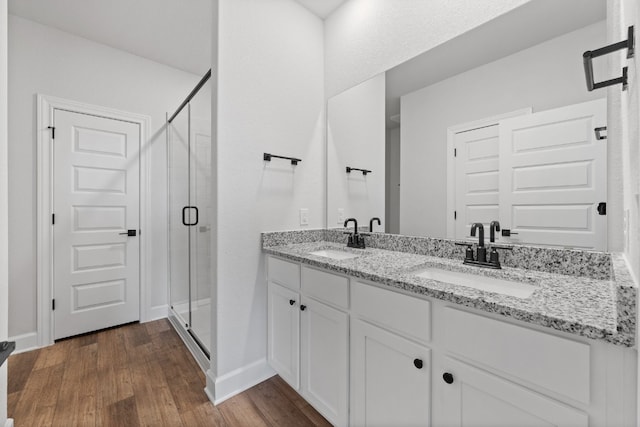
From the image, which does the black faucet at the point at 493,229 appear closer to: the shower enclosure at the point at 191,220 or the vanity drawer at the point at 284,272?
the vanity drawer at the point at 284,272

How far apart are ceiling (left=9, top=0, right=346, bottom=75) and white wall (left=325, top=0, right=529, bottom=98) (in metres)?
0.25

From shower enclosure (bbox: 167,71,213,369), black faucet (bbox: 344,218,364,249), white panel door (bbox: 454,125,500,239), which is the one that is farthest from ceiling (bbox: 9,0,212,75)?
white panel door (bbox: 454,125,500,239)

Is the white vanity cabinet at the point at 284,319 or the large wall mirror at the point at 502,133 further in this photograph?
the white vanity cabinet at the point at 284,319

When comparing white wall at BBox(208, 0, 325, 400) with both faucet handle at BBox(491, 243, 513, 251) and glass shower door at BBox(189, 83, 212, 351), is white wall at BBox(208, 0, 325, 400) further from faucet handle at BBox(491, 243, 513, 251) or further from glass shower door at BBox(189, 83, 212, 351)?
faucet handle at BBox(491, 243, 513, 251)

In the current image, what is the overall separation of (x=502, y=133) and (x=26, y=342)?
371cm

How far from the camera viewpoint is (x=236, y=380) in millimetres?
1712

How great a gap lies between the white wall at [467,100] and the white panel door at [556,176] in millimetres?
74

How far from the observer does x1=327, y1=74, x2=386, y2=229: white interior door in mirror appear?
6.13 ft

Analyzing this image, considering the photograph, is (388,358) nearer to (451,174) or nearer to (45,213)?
(451,174)

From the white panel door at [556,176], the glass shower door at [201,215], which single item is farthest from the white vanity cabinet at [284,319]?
the white panel door at [556,176]

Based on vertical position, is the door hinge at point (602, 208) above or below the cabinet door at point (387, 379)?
above

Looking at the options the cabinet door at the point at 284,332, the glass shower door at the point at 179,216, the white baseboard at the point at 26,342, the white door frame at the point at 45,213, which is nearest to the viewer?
the cabinet door at the point at 284,332

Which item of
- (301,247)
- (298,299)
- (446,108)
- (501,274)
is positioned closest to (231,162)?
(301,247)

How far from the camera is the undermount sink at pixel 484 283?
1.05 m
